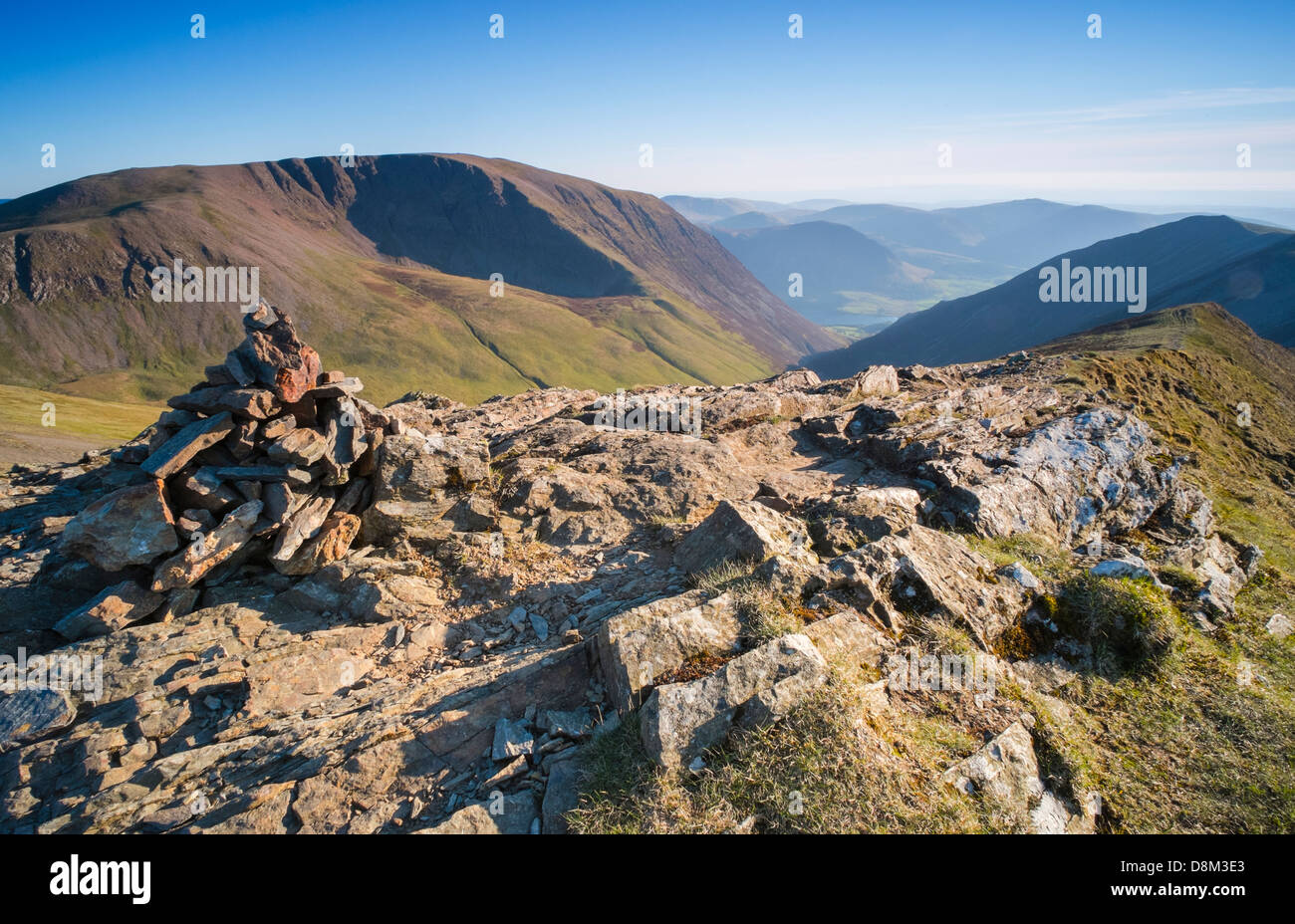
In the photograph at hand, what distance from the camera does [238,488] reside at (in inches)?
481

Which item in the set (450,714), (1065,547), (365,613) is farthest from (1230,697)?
(365,613)

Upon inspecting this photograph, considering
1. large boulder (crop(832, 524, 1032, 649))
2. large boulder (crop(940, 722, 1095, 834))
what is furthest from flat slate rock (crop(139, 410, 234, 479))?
large boulder (crop(940, 722, 1095, 834))

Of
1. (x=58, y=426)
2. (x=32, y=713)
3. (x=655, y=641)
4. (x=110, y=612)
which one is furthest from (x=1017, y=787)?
(x=58, y=426)

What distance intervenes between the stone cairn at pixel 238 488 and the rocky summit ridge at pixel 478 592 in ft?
0.20

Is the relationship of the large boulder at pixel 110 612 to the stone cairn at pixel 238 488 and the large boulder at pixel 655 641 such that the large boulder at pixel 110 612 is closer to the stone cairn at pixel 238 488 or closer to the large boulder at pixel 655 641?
the stone cairn at pixel 238 488

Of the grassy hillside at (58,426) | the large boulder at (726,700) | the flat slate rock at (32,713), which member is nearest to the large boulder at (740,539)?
the large boulder at (726,700)

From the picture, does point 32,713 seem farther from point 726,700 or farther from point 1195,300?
point 1195,300

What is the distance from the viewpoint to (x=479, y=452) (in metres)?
15.2

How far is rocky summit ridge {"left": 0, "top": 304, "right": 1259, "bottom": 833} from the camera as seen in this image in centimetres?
745

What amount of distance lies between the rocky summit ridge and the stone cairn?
0.06m

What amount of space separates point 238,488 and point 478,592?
5.77 m

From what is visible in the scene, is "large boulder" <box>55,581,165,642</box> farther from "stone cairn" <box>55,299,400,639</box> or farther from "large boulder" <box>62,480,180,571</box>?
"large boulder" <box>62,480,180,571</box>
